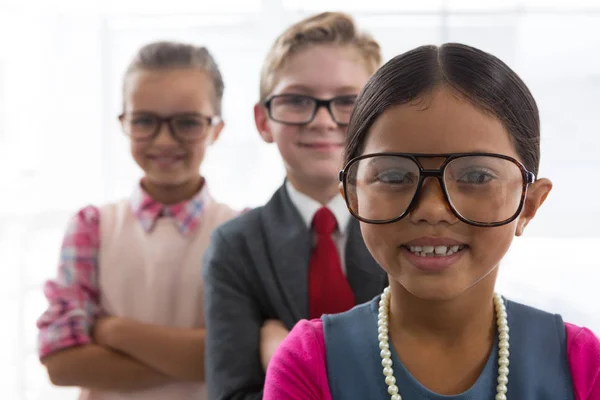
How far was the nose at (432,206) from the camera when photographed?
0.91 metres

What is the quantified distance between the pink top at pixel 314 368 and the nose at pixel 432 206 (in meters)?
0.24

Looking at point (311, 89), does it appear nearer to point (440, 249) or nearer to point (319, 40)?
point (319, 40)

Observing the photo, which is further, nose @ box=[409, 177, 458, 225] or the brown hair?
the brown hair

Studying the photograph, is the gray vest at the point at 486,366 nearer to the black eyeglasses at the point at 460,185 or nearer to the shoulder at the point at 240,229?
the black eyeglasses at the point at 460,185

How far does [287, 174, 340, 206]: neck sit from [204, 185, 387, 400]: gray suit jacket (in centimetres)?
5

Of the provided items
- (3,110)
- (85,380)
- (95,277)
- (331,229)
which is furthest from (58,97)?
(331,229)

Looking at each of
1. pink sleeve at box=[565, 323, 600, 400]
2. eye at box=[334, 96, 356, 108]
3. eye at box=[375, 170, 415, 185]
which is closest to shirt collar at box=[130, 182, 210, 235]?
eye at box=[334, 96, 356, 108]

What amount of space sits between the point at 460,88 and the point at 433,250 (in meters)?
0.21

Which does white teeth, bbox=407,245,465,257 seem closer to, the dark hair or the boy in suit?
the dark hair

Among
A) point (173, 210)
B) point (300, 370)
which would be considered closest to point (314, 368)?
point (300, 370)

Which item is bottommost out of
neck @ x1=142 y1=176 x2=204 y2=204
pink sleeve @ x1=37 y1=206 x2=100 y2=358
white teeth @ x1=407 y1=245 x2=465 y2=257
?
pink sleeve @ x1=37 y1=206 x2=100 y2=358

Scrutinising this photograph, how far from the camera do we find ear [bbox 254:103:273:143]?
1513mm

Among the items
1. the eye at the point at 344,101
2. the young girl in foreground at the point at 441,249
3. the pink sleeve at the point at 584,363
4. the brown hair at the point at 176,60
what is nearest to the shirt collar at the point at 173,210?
the brown hair at the point at 176,60

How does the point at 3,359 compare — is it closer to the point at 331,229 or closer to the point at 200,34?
the point at 200,34
